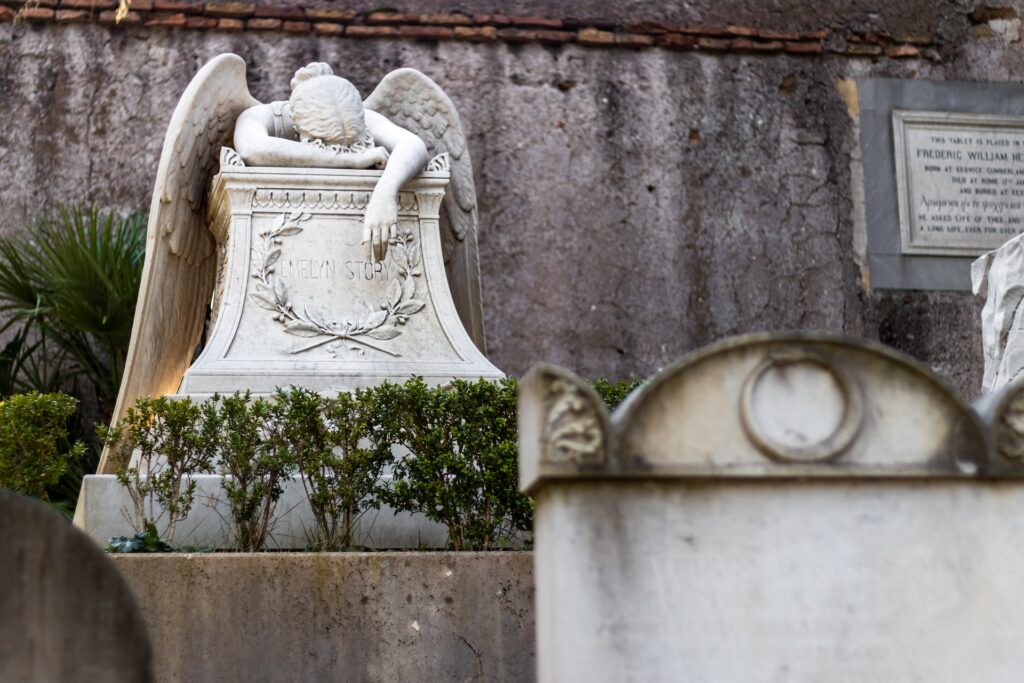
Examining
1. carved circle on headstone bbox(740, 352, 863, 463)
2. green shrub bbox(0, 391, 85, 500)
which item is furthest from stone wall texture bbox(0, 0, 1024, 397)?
carved circle on headstone bbox(740, 352, 863, 463)

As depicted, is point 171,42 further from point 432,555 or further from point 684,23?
point 432,555

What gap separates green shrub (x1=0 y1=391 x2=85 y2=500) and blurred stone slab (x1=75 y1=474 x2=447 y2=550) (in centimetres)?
17

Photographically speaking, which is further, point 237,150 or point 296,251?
point 237,150

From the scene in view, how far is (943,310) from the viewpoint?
1123cm

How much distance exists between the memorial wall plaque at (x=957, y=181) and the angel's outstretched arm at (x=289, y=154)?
5845 mm

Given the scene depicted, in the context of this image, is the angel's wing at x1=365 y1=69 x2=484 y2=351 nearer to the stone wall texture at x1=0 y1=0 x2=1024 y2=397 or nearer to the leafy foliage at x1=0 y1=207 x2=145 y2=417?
the leafy foliage at x1=0 y1=207 x2=145 y2=417

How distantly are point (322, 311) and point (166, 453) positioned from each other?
1232mm

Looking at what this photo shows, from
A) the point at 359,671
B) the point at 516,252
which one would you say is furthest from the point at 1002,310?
the point at 516,252

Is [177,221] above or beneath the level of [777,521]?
above

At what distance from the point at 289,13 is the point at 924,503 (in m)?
8.77

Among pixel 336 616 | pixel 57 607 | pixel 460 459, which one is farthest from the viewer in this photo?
pixel 460 459

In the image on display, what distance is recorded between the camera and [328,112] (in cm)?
661

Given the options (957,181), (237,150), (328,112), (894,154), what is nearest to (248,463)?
(237,150)

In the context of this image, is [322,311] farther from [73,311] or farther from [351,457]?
[73,311]
